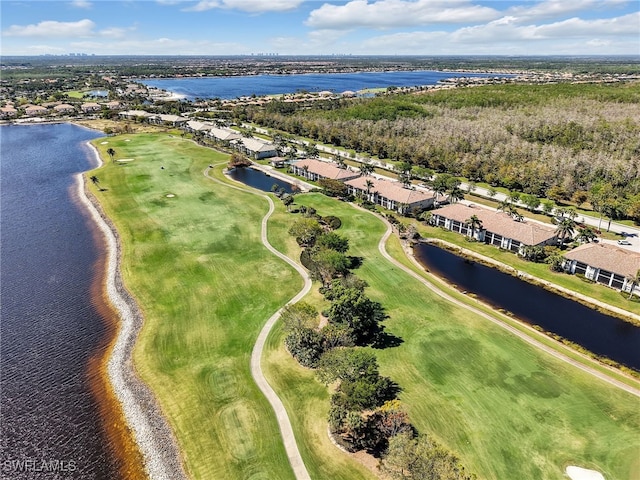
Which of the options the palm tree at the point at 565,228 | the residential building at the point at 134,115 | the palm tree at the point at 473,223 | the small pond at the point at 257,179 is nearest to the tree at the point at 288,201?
the small pond at the point at 257,179

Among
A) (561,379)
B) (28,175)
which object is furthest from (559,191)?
(28,175)

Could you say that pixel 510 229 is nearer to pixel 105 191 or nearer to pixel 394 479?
pixel 394 479

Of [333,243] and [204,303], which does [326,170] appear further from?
[204,303]

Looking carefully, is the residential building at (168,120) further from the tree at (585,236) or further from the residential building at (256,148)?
the tree at (585,236)

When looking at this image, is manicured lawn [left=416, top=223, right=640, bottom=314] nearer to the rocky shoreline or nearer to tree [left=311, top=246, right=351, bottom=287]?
tree [left=311, top=246, right=351, bottom=287]

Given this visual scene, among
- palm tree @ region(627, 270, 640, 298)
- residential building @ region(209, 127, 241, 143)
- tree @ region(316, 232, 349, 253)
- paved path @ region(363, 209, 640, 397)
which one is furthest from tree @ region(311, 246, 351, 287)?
residential building @ region(209, 127, 241, 143)

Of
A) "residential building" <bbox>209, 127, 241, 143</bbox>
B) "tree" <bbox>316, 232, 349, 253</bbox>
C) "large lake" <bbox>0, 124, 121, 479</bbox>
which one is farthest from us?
"residential building" <bbox>209, 127, 241, 143</bbox>

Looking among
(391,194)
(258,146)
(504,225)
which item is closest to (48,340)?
(391,194)
